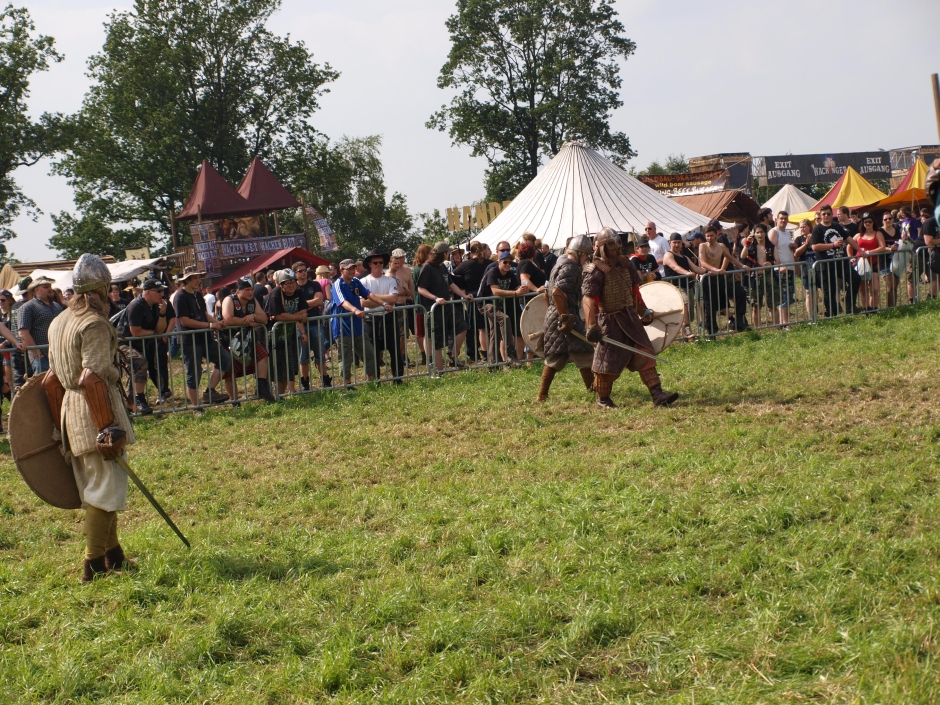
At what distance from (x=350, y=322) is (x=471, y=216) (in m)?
18.9

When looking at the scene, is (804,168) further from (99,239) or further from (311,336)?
(311,336)

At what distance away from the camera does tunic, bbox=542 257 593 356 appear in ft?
31.0

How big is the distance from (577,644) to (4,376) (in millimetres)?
8956

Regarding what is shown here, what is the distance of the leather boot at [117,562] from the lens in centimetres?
539

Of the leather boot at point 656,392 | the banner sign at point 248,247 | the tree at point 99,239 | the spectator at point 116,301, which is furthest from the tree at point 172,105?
the leather boot at point 656,392

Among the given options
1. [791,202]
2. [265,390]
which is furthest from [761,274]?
[791,202]

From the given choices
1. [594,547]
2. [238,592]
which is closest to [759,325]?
[594,547]

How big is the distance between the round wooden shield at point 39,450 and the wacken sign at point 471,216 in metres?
24.6

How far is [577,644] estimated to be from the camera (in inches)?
161

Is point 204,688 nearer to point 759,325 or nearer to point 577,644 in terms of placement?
point 577,644

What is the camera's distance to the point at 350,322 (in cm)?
1143

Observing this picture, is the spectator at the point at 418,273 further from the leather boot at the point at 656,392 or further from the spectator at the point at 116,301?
the spectator at the point at 116,301

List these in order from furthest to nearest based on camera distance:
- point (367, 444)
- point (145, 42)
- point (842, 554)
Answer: point (145, 42) < point (367, 444) < point (842, 554)

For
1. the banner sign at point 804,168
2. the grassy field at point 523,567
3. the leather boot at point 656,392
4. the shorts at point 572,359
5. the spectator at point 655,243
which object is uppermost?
the banner sign at point 804,168
